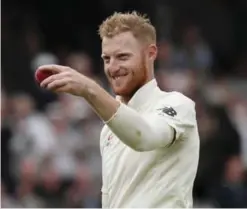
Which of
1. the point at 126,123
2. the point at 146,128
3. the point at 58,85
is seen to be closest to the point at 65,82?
the point at 58,85

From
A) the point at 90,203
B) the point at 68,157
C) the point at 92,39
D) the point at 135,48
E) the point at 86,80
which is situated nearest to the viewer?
the point at 86,80

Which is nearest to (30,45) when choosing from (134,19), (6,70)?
(6,70)

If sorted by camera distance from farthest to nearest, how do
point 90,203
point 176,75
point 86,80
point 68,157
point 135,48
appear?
point 176,75, point 68,157, point 90,203, point 135,48, point 86,80

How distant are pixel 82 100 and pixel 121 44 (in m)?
8.19

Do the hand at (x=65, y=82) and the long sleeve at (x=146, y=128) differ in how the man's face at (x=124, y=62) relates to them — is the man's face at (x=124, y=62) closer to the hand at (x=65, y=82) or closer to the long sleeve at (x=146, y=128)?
the long sleeve at (x=146, y=128)

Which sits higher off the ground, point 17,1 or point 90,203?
→ point 17,1

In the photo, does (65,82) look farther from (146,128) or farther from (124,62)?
(124,62)

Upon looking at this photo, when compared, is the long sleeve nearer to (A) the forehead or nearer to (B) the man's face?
(B) the man's face

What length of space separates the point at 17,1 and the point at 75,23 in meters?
0.93

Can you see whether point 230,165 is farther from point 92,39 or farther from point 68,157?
point 92,39

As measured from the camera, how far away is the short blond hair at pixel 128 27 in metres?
5.50

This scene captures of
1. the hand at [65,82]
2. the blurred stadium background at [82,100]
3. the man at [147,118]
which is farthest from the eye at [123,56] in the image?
the blurred stadium background at [82,100]

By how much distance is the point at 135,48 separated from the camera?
18.0ft

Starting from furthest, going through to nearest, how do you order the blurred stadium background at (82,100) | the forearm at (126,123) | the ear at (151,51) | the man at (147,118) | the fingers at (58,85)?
1. the blurred stadium background at (82,100)
2. the ear at (151,51)
3. the man at (147,118)
4. the forearm at (126,123)
5. the fingers at (58,85)
